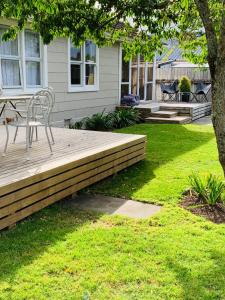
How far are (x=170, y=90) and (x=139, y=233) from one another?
13.9m

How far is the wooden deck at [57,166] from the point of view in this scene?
12.0ft

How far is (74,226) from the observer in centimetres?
374

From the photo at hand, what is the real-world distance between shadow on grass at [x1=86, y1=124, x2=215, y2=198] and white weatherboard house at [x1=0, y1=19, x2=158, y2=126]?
1.57m

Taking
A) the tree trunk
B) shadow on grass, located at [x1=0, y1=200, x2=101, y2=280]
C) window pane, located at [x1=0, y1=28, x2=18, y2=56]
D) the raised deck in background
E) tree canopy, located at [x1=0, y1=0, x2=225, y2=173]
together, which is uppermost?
window pane, located at [x1=0, y1=28, x2=18, y2=56]

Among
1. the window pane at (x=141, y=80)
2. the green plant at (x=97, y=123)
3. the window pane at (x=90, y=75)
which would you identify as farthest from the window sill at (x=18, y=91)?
the window pane at (x=141, y=80)

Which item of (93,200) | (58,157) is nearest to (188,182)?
(93,200)

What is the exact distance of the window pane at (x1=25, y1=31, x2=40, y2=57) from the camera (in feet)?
27.3

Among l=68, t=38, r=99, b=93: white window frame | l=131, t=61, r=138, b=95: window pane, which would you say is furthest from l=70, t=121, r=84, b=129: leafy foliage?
l=131, t=61, r=138, b=95: window pane

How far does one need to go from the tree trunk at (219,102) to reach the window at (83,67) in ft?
23.9

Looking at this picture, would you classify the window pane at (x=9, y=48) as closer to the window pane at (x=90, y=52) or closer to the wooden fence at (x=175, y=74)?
the window pane at (x=90, y=52)

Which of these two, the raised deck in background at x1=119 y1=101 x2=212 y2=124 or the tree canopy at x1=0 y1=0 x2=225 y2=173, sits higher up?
the tree canopy at x1=0 y1=0 x2=225 y2=173

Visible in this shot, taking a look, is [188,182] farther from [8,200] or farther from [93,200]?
[8,200]

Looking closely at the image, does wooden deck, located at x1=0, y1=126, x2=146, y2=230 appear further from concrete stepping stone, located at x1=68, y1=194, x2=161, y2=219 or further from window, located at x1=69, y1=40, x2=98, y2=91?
window, located at x1=69, y1=40, x2=98, y2=91

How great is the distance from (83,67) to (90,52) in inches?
25.4
